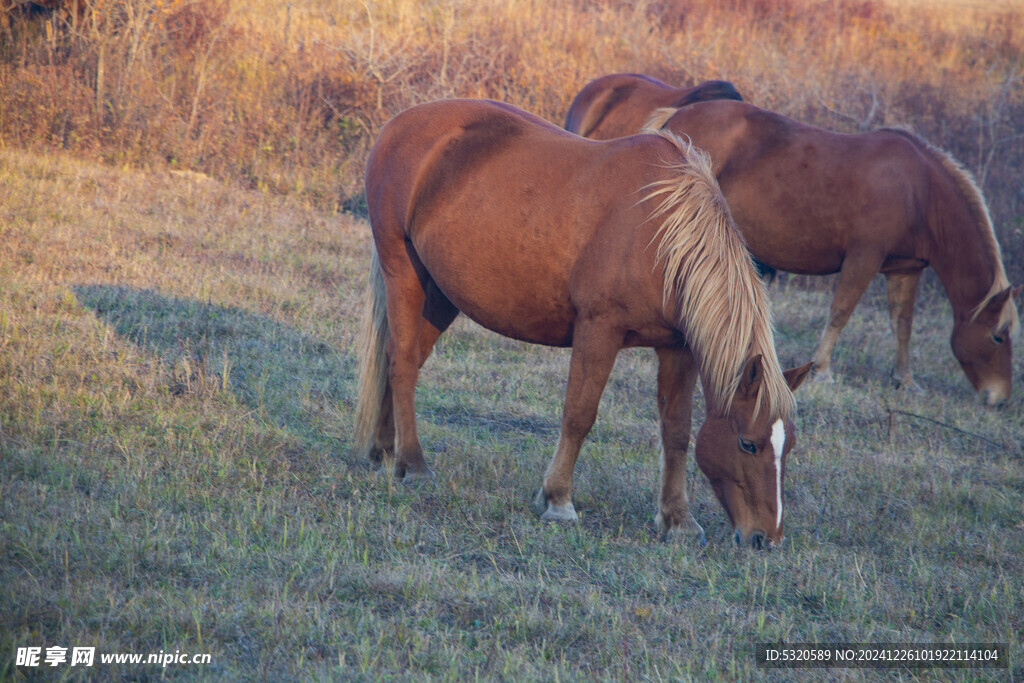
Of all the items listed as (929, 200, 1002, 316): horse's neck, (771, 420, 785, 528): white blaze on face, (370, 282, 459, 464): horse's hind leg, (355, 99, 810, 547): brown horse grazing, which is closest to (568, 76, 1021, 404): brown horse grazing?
(929, 200, 1002, 316): horse's neck

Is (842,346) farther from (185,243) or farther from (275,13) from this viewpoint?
(275,13)

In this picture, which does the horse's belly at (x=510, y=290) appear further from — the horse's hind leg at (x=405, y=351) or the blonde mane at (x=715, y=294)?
the blonde mane at (x=715, y=294)

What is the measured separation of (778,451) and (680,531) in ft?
2.25

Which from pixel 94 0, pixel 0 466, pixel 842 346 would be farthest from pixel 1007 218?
pixel 94 0

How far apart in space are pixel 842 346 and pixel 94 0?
969cm

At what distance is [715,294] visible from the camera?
3.52 metres

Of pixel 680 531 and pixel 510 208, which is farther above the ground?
pixel 510 208

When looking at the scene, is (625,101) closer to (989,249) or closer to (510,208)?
(989,249)

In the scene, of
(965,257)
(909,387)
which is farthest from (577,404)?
(965,257)

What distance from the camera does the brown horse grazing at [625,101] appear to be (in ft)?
28.0

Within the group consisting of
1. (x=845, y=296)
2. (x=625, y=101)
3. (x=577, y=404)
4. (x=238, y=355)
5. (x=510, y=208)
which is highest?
(x=510, y=208)

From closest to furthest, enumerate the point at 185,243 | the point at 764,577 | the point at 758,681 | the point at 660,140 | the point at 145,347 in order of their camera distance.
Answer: the point at 758,681 < the point at 764,577 < the point at 660,140 < the point at 145,347 < the point at 185,243

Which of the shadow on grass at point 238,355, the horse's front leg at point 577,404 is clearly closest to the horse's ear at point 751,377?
the horse's front leg at point 577,404

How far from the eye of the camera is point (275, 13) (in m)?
12.9
